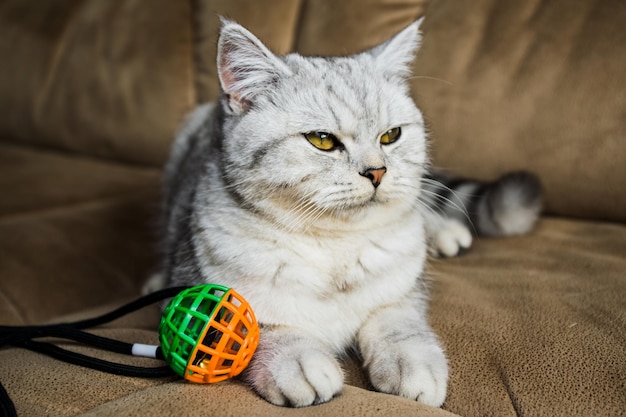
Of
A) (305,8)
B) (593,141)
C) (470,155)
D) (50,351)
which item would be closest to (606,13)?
(593,141)

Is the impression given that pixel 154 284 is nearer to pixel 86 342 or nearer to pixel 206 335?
pixel 86 342

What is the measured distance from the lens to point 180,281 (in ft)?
4.26

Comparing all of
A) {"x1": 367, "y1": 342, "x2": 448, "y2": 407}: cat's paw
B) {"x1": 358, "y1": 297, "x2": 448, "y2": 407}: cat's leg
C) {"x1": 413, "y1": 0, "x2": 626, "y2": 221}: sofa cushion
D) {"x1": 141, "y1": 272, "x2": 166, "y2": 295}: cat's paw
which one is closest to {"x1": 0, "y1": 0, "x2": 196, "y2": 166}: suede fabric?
{"x1": 141, "y1": 272, "x2": 166, "y2": 295}: cat's paw

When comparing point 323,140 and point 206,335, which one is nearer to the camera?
point 206,335

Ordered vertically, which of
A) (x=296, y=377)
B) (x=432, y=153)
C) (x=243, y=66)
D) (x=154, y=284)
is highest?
(x=243, y=66)

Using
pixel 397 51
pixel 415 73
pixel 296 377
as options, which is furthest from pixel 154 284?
pixel 415 73

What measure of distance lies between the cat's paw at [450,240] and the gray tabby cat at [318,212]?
251 millimetres

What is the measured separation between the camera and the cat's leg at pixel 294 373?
94cm

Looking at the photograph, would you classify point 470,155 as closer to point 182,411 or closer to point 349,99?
point 349,99

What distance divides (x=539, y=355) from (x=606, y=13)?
103cm

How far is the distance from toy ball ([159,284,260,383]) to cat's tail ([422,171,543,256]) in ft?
2.24

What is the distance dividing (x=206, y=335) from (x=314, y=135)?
Answer: 438 millimetres

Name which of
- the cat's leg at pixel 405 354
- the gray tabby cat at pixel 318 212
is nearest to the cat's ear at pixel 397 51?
the gray tabby cat at pixel 318 212

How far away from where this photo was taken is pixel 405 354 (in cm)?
106
